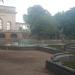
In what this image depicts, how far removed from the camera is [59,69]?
10875mm

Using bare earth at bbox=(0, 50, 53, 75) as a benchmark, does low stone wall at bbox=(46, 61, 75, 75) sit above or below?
above

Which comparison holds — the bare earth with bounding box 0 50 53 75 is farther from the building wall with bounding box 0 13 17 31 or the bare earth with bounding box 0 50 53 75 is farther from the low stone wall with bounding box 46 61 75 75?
the building wall with bounding box 0 13 17 31

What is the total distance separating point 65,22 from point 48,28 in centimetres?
337

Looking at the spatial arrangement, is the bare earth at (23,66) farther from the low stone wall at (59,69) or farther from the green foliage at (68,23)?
the green foliage at (68,23)

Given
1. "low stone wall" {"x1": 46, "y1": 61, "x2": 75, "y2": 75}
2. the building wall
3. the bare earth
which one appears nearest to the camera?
"low stone wall" {"x1": 46, "y1": 61, "x2": 75, "y2": 75}

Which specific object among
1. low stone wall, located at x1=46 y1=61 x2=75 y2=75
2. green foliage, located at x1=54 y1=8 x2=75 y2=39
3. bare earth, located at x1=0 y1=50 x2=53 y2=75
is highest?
green foliage, located at x1=54 y1=8 x2=75 y2=39

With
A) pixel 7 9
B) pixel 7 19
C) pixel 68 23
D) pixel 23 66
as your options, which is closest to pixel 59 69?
pixel 23 66

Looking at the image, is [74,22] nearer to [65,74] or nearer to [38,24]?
[38,24]

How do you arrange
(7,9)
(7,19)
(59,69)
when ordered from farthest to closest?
(7,19), (7,9), (59,69)

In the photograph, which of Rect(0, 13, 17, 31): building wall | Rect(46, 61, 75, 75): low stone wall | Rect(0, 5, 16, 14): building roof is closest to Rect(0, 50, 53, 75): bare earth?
Rect(46, 61, 75, 75): low stone wall

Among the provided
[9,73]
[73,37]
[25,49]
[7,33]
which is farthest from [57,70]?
[7,33]

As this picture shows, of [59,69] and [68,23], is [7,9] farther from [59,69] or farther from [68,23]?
[59,69]

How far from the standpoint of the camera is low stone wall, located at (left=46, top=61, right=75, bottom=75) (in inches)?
384

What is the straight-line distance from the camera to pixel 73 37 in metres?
45.0
